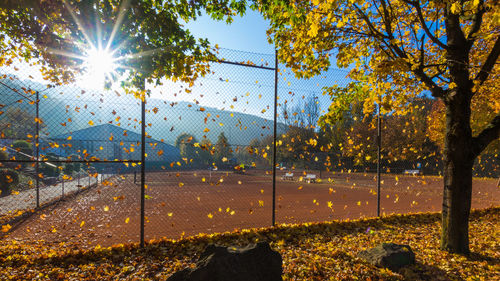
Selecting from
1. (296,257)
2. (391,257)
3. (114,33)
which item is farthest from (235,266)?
(114,33)

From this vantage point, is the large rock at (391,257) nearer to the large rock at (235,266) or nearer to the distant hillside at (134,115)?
the large rock at (235,266)

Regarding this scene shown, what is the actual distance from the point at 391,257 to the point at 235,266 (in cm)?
254

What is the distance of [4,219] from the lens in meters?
7.26

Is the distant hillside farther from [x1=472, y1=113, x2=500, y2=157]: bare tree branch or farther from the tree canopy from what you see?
[x1=472, y1=113, x2=500, y2=157]: bare tree branch

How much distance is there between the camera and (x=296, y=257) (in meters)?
3.98

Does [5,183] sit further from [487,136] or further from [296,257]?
[487,136]

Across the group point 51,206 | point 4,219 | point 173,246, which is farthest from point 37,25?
point 51,206

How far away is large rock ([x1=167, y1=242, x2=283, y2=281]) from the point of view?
2529 mm

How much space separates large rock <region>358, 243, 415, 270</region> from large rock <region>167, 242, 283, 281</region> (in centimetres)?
185

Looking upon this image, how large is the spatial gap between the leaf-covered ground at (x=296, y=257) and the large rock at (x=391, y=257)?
123 mm

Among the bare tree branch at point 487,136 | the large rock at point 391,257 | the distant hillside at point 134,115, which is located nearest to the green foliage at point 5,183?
the distant hillside at point 134,115

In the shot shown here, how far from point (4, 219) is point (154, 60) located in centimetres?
752

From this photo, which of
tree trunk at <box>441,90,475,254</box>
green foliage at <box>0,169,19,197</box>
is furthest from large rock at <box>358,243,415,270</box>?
green foliage at <box>0,169,19,197</box>

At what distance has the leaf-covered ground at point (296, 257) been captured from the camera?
3.44 metres
